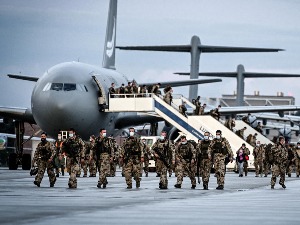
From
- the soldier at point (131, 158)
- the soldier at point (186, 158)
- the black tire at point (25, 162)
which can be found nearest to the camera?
the soldier at point (131, 158)

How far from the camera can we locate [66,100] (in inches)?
1713

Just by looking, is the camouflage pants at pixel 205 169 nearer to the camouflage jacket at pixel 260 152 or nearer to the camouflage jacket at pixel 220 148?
the camouflage jacket at pixel 220 148

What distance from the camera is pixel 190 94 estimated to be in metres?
71.2

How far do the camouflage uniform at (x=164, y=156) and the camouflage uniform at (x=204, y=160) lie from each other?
902mm

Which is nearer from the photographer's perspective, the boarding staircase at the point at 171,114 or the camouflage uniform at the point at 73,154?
the camouflage uniform at the point at 73,154

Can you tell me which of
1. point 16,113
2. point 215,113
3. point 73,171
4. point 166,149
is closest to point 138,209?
point 73,171

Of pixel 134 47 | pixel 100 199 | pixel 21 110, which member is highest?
pixel 134 47

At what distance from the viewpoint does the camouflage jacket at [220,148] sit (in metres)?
27.8

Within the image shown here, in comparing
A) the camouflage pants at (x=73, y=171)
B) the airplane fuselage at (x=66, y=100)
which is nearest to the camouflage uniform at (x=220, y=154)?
the camouflage pants at (x=73, y=171)

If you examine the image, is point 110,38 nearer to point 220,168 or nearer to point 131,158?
point 131,158

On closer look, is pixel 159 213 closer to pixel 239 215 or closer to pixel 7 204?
pixel 239 215

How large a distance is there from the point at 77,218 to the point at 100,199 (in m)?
6.38

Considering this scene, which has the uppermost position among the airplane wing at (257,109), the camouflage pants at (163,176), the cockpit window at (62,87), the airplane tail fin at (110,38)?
the airplane tail fin at (110,38)

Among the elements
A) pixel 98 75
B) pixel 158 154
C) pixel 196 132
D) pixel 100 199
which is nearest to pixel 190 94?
pixel 196 132
